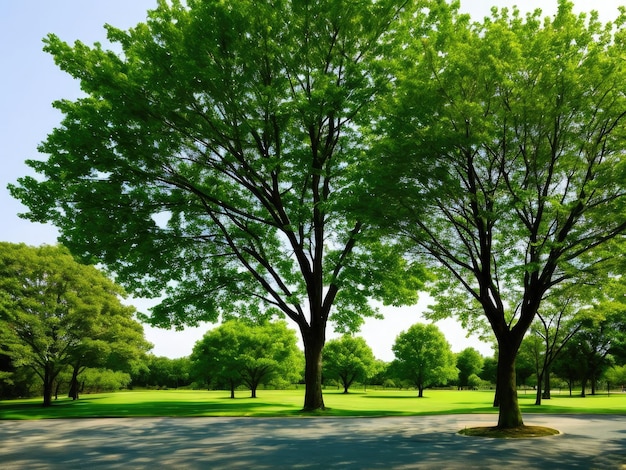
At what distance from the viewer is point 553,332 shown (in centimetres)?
4234

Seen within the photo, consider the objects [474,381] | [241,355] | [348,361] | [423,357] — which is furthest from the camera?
[474,381]

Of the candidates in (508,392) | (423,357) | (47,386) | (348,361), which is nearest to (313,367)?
(508,392)

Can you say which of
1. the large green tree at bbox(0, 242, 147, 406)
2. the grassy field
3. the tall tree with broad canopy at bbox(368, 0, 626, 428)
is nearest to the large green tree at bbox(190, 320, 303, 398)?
the grassy field

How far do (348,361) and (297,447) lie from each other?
204ft

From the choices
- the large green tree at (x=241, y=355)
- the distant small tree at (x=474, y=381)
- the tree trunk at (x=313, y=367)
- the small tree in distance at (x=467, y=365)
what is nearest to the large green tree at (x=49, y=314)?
the large green tree at (x=241, y=355)

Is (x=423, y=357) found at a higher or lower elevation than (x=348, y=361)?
higher

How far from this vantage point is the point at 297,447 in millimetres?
12516

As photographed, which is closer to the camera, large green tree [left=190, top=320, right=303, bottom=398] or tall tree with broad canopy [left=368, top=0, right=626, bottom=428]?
tall tree with broad canopy [left=368, top=0, right=626, bottom=428]

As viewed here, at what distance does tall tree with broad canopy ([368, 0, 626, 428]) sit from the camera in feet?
45.6

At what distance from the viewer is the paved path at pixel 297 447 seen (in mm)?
10258

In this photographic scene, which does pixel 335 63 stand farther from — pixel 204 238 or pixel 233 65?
pixel 204 238

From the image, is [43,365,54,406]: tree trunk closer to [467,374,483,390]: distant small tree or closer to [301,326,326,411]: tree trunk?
[301,326,326,411]: tree trunk

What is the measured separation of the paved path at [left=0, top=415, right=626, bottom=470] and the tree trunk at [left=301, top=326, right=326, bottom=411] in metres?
4.85

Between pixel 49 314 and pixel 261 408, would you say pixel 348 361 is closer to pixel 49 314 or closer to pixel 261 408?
pixel 261 408
